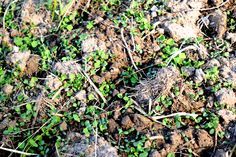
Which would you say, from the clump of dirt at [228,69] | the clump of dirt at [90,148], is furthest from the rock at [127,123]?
the clump of dirt at [228,69]

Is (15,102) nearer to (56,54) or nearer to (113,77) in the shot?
(56,54)

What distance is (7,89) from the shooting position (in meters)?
2.28

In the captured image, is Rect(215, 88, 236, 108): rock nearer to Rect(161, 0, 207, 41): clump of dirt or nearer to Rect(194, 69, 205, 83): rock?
Rect(194, 69, 205, 83): rock

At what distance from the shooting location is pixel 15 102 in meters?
2.26

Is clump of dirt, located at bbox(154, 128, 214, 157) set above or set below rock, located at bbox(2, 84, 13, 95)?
below

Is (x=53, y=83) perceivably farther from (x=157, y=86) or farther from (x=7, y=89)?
(x=157, y=86)

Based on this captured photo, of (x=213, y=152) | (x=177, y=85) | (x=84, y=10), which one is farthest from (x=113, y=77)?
(x=213, y=152)

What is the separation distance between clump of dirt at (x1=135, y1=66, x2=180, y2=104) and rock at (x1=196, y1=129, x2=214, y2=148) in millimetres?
306

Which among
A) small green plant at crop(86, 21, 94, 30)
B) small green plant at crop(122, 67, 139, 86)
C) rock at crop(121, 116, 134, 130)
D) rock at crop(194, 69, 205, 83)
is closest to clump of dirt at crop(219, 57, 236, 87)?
rock at crop(194, 69, 205, 83)

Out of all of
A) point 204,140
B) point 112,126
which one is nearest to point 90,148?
point 112,126

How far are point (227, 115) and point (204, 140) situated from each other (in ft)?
0.68

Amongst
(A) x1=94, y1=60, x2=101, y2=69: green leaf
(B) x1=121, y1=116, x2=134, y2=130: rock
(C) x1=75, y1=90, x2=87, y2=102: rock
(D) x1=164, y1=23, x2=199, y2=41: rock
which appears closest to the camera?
(B) x1=121, y1=116, x2=134, y2=130: rock

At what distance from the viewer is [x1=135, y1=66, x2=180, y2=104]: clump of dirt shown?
7.34 feet

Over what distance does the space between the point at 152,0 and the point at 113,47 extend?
46 centimetres
